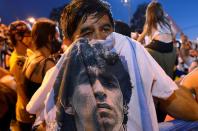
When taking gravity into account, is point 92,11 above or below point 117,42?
above

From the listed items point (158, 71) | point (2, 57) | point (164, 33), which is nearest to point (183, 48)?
point (164, 33)

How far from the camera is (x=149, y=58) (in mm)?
1634

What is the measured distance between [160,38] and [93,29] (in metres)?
3.37

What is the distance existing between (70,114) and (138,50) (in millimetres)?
415

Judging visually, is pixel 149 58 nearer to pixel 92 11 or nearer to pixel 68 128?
pixel 92 11

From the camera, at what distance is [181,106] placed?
5.86 ft

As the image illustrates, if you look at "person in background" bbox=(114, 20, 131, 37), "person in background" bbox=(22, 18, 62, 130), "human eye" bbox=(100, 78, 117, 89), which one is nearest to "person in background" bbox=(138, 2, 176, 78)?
"person in background" bbox=(114, 20, 131, 37)

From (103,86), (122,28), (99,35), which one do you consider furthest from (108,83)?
(122,28)

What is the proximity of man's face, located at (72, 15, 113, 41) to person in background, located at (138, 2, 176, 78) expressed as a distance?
3.08m

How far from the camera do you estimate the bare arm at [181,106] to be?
177cm

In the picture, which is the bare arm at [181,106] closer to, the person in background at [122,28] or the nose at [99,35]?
the nose at [99,35]

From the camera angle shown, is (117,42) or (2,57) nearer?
(117,42)

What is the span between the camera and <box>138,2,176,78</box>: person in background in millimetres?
4742

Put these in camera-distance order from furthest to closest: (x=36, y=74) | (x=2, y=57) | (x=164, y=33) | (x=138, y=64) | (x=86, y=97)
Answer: (x=2, y=57) → (x=164, y=33) → (x=36, y=74) → (x=138, y=64) → (x=86, y=97)
